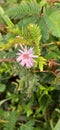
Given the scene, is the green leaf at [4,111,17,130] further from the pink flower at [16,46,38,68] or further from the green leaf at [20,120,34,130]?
the pink flower at [16,46,38,68]

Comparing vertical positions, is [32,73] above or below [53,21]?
below

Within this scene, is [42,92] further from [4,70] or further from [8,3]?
[8,3]

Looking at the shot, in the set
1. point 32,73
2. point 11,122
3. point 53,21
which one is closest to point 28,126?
point 11,122

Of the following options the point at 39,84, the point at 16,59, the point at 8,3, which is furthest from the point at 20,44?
the point at 8,3

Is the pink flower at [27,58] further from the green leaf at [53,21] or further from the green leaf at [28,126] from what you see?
the green leaf at [28,126]

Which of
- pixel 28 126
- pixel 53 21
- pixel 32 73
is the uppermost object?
pixel 53 21

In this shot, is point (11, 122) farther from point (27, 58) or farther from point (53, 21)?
point (53, 21)

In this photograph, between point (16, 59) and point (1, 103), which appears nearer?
point (16, 59)

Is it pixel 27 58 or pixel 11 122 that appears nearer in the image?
pixel 27 58

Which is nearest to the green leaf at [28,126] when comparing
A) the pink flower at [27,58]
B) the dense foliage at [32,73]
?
the dense foliage at [32,73]
